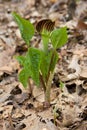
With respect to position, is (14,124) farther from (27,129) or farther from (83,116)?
(83,116)

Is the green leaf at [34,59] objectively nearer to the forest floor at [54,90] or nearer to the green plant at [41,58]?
the green plant at [41,58]

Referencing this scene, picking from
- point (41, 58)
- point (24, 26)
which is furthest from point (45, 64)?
point (24, 26)

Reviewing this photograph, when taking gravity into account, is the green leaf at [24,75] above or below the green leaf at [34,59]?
below

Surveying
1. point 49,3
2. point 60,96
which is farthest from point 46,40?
point 49,3

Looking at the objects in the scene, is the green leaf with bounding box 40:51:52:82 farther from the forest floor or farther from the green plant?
the forest floor

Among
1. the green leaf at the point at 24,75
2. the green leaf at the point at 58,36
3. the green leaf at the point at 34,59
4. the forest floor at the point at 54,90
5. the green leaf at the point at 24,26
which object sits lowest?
the forest floor at the point at 54,90

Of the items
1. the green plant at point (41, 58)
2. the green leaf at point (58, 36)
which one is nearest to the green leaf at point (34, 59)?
the green plant at point (41, 58)
